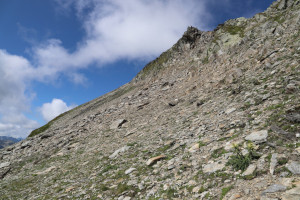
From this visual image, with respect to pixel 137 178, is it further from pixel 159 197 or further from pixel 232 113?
pixel 232 113

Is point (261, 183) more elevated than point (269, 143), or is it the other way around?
point (269, 143)

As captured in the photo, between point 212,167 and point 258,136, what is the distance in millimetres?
2867

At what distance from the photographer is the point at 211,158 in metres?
9.30

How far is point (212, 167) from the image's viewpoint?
8.45 meters

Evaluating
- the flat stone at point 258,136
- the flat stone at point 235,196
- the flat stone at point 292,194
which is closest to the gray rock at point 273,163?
the flat stone at point 292,194

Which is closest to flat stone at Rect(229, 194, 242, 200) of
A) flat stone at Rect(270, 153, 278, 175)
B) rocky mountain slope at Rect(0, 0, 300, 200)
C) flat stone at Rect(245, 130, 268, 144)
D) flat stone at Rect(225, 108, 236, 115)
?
rocky mountain slope at Rect(0, 0, 300, 200)

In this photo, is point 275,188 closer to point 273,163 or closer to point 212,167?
point 273,163

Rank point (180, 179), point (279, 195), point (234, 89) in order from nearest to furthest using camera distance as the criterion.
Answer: point (279, 195) → point (180, 179) → point (234, 89)

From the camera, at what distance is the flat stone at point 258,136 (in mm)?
8526

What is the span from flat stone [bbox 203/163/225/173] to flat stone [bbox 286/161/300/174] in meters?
2.54

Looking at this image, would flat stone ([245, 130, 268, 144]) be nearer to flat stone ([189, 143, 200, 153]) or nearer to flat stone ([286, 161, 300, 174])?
flat stone ([286, 161, 300, 174])

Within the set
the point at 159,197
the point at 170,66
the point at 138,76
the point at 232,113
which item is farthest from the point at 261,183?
the point at 138,76

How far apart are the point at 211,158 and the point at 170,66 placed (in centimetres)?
4011

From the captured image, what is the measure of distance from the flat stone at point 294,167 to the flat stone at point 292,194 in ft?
3.06
